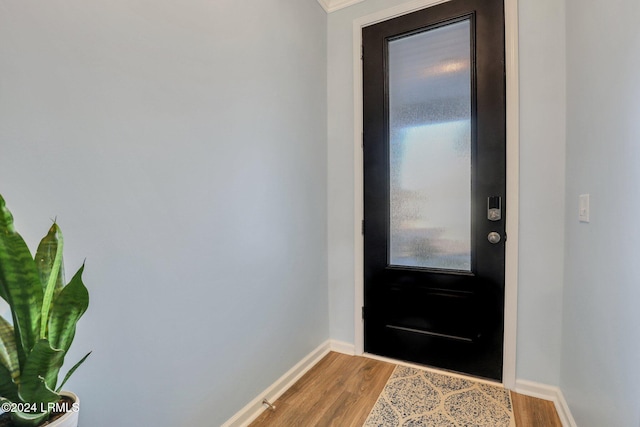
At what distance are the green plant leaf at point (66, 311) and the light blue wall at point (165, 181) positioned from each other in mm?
296

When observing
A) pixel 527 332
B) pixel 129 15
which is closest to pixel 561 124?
pixel 527 332

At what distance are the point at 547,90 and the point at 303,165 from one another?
1449 millimetres

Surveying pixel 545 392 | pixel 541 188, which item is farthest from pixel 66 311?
pixel 545 392

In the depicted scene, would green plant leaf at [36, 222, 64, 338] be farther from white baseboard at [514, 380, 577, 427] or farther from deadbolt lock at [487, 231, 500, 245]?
white baseboard at [514, 380, 577, 427]

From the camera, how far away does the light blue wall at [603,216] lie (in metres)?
0.93

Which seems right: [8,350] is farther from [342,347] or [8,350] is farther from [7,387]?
[342,347]

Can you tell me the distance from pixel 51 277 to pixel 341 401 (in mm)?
1566

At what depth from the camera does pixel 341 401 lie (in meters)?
1.73

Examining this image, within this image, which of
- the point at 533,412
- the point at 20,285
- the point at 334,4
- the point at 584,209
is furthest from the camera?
the point at 334,4

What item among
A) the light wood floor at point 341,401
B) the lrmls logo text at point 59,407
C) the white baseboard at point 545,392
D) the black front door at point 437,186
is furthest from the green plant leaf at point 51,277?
the white baseboard at point 545,392

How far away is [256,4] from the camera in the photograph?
162cm

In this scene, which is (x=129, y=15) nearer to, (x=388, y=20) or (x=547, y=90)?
(x=388, y=20)

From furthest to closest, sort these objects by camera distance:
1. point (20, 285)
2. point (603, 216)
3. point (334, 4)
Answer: point (334, 4) → point (603, 216) → point (20, 285)

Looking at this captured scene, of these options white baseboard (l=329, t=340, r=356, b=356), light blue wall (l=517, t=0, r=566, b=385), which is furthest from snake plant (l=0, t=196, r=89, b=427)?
light blue wall (l=517, t=0, r=566, b=385)
